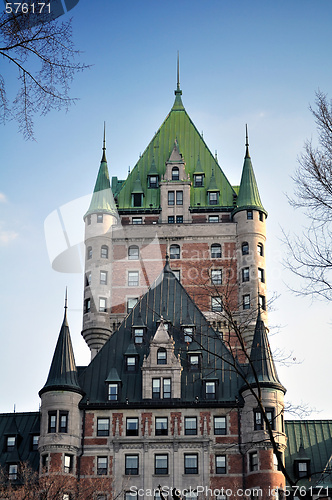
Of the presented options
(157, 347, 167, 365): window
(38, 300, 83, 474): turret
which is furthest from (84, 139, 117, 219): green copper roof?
(157, 347, 167, 365): window

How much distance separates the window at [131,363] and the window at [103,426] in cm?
457

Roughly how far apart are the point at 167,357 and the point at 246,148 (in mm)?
34666

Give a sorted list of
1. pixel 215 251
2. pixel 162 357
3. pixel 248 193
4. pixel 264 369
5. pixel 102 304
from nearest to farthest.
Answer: pixel 264 369
pixel 162 357
pixel 102 304
pixel 215 251
pixel 248 193

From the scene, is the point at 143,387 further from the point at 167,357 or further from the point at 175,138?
the point at 175,138

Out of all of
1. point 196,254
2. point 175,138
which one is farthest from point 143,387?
point 175,138

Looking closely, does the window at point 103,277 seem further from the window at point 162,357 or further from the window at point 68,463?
the window at point 68,463

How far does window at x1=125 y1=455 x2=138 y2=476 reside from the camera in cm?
5934

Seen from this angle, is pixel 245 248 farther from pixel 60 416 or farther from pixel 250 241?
pixel 60 416

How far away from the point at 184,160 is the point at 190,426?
35.5m

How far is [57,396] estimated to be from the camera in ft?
200

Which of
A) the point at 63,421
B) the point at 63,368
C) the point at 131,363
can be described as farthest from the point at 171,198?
the point at 63,421

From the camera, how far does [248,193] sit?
85375mm

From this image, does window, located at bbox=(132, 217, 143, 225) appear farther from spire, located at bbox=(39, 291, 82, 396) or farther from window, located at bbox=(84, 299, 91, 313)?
spire, located at bbox=(39, 291, 82, 396)

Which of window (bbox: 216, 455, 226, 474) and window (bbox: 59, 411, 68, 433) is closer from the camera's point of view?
window (bbox: 216, 455, 226, 474)
